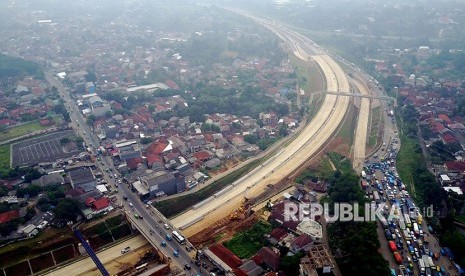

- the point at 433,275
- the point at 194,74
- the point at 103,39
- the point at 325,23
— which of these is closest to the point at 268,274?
the point at 433,275

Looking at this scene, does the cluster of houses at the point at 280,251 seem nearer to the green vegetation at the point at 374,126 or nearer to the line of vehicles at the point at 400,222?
the line of vehicles at the point at 400,222

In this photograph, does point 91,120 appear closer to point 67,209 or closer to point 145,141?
point 145,141

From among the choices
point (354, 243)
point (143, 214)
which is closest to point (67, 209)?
point (143, 214)

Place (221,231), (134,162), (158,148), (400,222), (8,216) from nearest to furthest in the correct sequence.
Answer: (8,216), (221,231), (400,222), (134,162), (158,148)

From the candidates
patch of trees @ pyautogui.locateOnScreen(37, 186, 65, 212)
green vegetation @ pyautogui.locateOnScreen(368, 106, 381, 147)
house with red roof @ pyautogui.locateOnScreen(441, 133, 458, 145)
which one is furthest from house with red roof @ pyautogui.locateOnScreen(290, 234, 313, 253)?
house with red roof @ pyautogui.locateOnScreen(441, 133, 458, 145)

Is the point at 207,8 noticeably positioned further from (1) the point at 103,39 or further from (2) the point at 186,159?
(2) the point at 186,159

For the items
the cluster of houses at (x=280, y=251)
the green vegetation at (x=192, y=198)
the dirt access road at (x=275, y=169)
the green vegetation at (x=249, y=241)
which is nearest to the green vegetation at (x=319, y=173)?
the dirt access road at (x=275, y=169)
